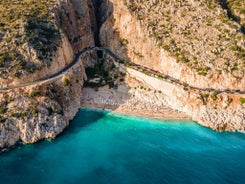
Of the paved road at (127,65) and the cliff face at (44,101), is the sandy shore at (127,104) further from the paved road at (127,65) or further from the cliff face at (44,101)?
the paved road at (127,65)

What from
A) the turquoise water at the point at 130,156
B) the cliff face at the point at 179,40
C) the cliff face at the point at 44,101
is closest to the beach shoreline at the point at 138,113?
the turquoise water at the point at 130,156

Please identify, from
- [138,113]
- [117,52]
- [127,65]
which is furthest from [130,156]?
[117,52]

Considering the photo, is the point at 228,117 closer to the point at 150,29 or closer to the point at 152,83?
the point at 152,83

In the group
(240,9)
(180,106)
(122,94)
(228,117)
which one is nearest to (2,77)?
(122,94)

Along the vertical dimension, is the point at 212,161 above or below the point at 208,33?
below

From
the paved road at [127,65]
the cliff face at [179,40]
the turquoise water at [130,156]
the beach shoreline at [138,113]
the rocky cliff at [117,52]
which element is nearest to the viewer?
the turquoise water at [130,156]
